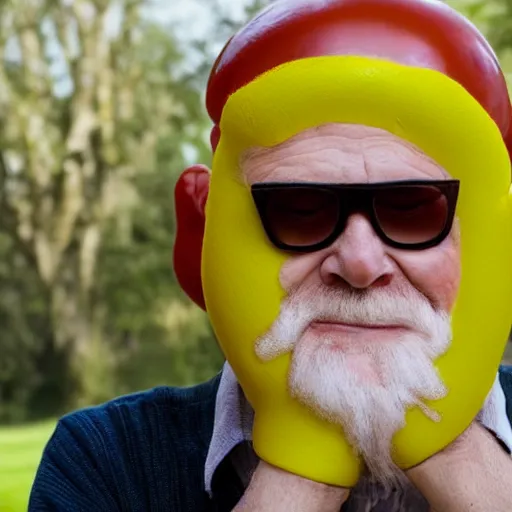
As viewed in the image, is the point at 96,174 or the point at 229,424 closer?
the point at 229,424

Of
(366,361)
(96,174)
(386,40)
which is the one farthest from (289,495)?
(96,174)

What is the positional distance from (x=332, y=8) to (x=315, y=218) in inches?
11.1

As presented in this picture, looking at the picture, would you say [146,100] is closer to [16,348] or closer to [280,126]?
[16,348]

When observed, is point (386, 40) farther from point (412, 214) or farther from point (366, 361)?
point (366, 361)

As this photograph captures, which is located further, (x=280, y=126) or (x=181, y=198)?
(x=181, y=198)

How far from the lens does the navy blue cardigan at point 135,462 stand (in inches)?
52.5

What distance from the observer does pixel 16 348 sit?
38.5ft

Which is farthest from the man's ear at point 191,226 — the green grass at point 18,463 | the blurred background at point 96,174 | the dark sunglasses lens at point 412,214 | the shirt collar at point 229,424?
the blurred background at point 96,174

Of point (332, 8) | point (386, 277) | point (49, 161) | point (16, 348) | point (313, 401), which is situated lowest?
point (16, 348)

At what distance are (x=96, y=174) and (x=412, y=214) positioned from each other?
30.2 ft

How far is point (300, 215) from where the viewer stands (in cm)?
107

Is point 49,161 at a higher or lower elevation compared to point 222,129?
lower

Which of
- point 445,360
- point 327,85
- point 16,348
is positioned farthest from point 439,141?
point 16,348

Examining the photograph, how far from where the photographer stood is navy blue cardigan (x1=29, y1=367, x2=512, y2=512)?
4.38 feet
